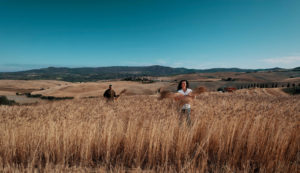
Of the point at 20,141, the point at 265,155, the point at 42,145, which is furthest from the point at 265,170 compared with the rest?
the point at 20,141

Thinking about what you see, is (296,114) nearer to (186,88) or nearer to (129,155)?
(186,88)

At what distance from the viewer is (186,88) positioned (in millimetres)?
5387

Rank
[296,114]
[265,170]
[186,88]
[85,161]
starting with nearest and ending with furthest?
[265,170], [85,161], [296,114], [186,88]

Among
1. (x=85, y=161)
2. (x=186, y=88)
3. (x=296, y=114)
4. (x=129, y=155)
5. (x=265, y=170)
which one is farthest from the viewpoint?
(x=186, y=88)

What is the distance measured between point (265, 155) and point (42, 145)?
385 cm

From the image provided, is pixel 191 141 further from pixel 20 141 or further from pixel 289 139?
pixel 20 141

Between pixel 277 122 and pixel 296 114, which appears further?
pixel 296 114

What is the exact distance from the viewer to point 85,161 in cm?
275

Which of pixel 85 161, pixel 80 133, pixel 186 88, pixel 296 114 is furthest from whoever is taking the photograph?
pixel 186 88

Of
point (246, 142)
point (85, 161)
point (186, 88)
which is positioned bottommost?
point (85, 161)

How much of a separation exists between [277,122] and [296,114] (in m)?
0.70

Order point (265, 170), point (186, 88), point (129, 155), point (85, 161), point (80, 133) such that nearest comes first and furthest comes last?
point (265, 170) → point (85, 161) → point (129, 155) → point (80, 133) → point (186, 88)

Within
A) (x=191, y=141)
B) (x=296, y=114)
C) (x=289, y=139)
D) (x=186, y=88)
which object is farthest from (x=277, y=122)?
(x=186, y=88)

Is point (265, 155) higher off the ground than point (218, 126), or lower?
lower
